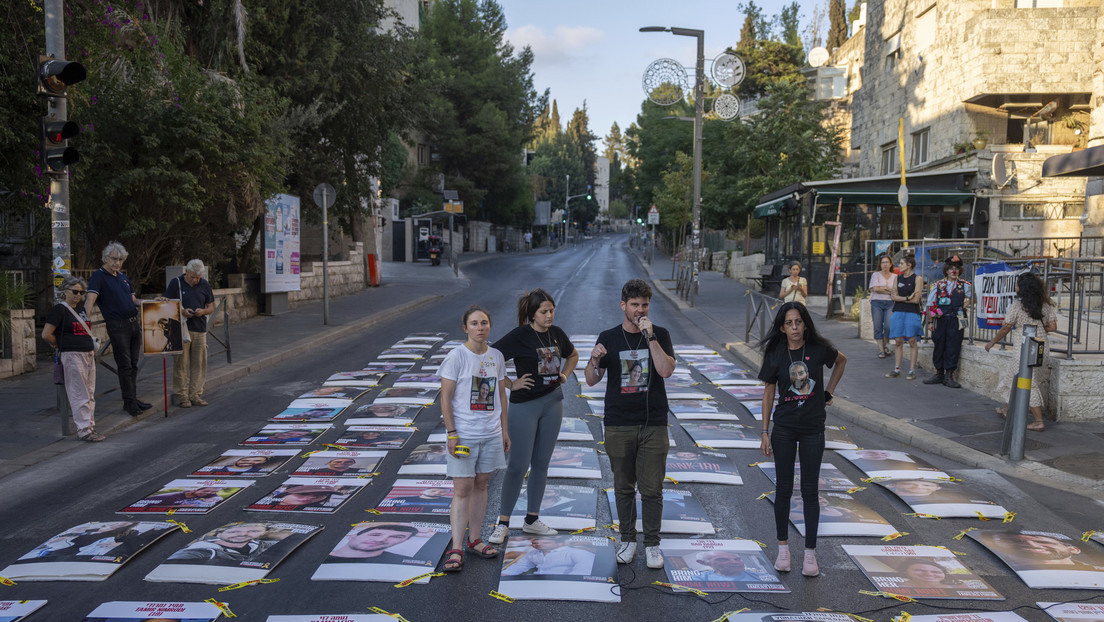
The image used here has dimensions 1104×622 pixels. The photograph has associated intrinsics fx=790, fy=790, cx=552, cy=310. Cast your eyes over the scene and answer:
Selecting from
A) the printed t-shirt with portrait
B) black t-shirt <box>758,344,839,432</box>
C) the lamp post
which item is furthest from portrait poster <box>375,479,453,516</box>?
the lamp post

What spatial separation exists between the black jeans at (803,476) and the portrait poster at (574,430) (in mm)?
3393

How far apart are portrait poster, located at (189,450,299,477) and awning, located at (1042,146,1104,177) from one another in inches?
395

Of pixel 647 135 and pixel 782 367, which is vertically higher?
pixel 647 135

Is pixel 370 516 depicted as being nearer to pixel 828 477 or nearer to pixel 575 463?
pixel 575 463

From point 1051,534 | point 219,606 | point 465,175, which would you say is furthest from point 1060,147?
point 465,175

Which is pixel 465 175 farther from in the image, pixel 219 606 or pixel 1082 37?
pixel 219 606

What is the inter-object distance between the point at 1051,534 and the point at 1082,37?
69.0 ft

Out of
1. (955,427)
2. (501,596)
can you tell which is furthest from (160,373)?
(955,427)

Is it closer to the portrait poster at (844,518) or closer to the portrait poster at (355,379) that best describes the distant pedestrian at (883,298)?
the portrait poster at (844,518)

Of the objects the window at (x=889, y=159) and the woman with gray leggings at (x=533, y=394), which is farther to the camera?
the window at (x=889, y=159)

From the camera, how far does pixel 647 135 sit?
180 ft

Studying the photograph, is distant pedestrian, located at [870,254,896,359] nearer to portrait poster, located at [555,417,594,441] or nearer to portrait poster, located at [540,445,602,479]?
portrait poster, located at [555,417,594,441]

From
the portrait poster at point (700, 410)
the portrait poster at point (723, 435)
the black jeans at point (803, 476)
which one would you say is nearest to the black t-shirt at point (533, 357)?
the black jeans at point (803, 476)

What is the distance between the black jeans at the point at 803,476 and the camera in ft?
15.9
